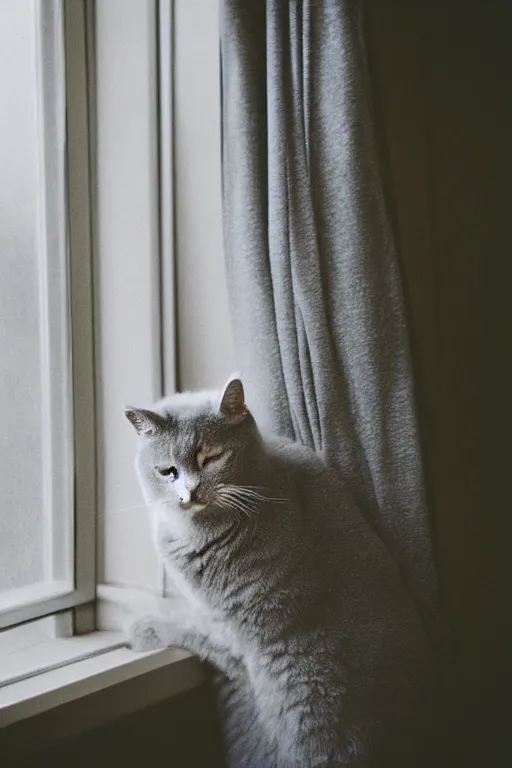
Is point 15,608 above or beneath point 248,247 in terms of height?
beneath

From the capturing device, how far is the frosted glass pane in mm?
1119

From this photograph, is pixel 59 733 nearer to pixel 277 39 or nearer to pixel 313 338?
pixel 313 338

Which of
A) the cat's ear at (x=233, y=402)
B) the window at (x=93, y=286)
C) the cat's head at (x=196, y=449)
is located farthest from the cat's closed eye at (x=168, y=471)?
the window at (x=93, y=286)

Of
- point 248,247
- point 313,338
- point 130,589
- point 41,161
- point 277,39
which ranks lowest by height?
point 130,589

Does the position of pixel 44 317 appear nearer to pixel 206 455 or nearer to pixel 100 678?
pixel 206 455

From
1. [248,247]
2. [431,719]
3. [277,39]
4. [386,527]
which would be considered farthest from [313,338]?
[431,719]

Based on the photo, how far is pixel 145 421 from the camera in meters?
1.01

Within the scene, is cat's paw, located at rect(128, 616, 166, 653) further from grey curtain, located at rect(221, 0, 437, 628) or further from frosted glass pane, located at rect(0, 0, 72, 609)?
grey curtain, located at rect(221, 0, 437, 628)

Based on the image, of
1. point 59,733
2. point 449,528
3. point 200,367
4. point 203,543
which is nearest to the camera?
point 59,733

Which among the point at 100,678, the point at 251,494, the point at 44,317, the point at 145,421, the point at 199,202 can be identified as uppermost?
the point at 199,202

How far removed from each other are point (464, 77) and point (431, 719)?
968mm

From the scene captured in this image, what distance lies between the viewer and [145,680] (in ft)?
3.39

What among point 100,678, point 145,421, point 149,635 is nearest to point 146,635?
point 149,635

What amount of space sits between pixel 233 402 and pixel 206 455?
0.27 feet
